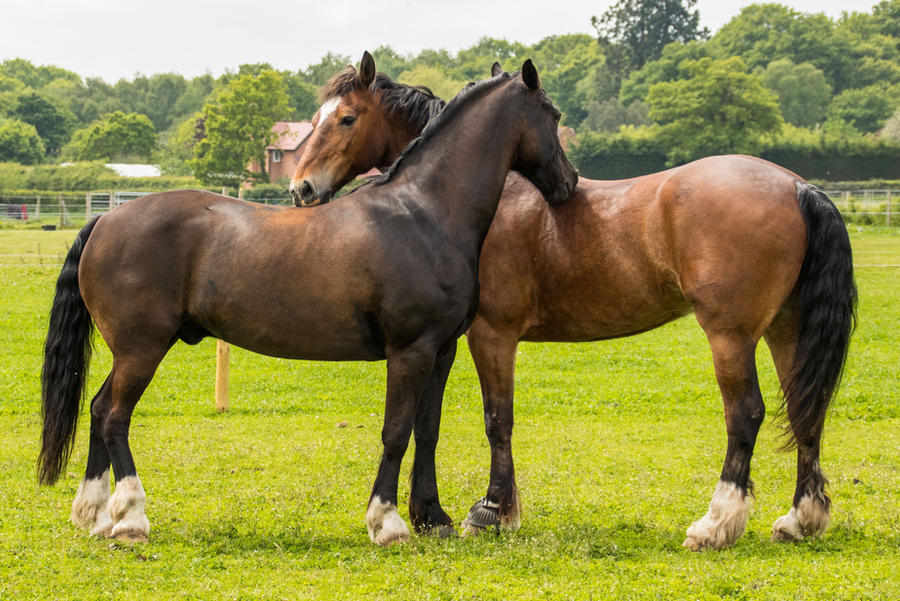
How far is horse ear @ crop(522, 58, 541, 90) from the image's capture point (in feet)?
16.2

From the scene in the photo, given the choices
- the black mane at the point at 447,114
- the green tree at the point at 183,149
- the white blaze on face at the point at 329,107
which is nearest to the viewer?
the black mane at the point at 447,114

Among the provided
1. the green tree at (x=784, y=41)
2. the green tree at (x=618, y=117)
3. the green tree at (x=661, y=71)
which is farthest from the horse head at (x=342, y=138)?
the green tree at (x=784, y=41)

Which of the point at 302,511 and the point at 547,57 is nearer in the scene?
the point at 302,511

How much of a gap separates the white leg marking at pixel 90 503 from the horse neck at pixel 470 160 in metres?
2.51

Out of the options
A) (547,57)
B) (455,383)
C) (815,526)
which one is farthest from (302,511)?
(547,57)

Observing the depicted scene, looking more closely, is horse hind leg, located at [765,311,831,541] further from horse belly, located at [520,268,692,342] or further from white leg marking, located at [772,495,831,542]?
horse belly, located at [520,268,692,342]

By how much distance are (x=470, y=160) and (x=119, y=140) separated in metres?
92.5

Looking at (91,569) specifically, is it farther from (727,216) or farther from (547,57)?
(547,57)

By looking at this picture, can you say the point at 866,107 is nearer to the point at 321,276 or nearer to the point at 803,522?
the point at 803,522

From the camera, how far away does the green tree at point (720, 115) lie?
67.2m

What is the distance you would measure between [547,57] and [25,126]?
86.8 metres

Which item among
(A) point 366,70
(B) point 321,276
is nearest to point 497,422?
(B) point 321,276

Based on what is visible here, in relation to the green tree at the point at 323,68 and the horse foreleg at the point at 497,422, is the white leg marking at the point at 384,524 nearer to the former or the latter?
the horse foreleg at the point at 497,422

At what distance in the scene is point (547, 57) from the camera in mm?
147125
